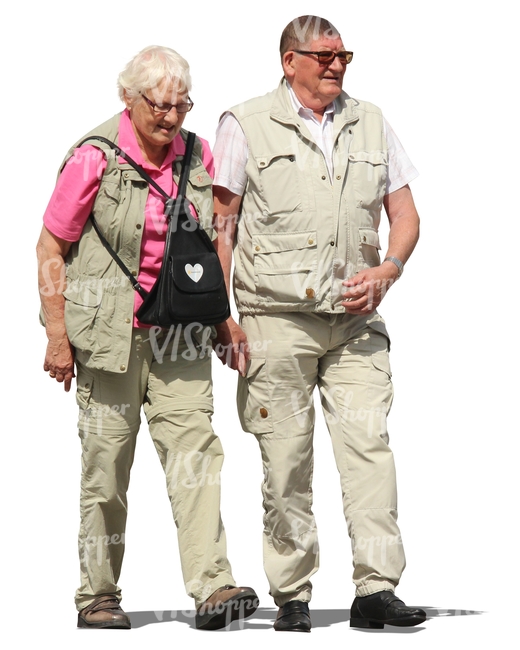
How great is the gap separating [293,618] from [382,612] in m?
0.44

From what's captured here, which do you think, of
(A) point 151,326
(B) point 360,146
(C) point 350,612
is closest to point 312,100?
(B) point 360,146

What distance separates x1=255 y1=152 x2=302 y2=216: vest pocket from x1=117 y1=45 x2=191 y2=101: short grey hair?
610 millimetres

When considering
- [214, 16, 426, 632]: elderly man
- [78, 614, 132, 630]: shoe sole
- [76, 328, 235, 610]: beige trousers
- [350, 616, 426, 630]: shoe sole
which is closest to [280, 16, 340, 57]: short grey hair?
[214, 16, 426, 632]: elderly man

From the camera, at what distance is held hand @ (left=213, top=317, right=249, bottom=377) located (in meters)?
7.59

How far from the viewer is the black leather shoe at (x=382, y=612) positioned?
725 centimetres

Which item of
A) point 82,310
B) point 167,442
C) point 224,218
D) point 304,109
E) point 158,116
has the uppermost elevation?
point 304,109

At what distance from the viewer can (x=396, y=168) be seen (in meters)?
7.86

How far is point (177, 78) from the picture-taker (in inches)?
282

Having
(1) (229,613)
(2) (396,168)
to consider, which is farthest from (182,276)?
(1) (229,613)

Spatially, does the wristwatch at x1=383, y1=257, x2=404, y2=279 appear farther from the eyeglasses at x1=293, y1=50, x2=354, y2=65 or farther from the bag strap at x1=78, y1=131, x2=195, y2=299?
the bag strap at x1=78, y1=131, x2=195, y2=299

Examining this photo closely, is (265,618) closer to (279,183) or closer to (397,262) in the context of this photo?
(397,262)

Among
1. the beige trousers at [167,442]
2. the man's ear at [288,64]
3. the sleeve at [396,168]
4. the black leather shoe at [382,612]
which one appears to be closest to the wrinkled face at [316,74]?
the man's ear at [288,64]

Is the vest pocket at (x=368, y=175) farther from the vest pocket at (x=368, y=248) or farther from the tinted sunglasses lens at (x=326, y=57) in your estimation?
the tinted sunglasses lens at (x=326, y=57)

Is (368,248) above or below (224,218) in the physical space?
below
